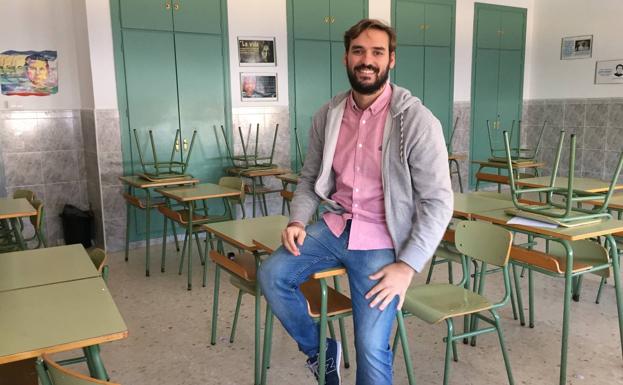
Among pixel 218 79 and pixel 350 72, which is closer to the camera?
pixel 350 72

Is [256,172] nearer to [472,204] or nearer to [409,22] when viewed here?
[472,204]

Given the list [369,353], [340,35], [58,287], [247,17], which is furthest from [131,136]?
[369,353]

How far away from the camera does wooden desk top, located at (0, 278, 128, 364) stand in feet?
4.27

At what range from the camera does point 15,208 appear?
3250mm

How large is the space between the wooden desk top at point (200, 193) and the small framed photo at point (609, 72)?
5.28m

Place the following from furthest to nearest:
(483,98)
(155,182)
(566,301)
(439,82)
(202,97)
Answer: (483,98) < (439,82) < (202,97) < (155,182) < (566,301)

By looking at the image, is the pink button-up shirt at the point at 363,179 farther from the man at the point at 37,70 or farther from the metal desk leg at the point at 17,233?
the man at the point at 37,70

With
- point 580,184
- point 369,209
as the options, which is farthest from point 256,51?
point 369,209

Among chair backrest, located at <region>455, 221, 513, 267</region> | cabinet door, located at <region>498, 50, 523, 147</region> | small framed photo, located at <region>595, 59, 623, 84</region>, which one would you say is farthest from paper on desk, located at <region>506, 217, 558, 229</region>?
cabinet door, located at <region>498, 50, 523, 147</region>

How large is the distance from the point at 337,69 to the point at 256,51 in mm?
1027

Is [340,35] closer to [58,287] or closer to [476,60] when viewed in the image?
[476,60]

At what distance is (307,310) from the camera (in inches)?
78.4

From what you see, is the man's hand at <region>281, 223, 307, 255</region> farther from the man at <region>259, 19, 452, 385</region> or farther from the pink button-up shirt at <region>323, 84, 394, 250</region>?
the pink button-up shirt at <region>323, 84, 394, 250</region>

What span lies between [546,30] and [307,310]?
697 centimetres
